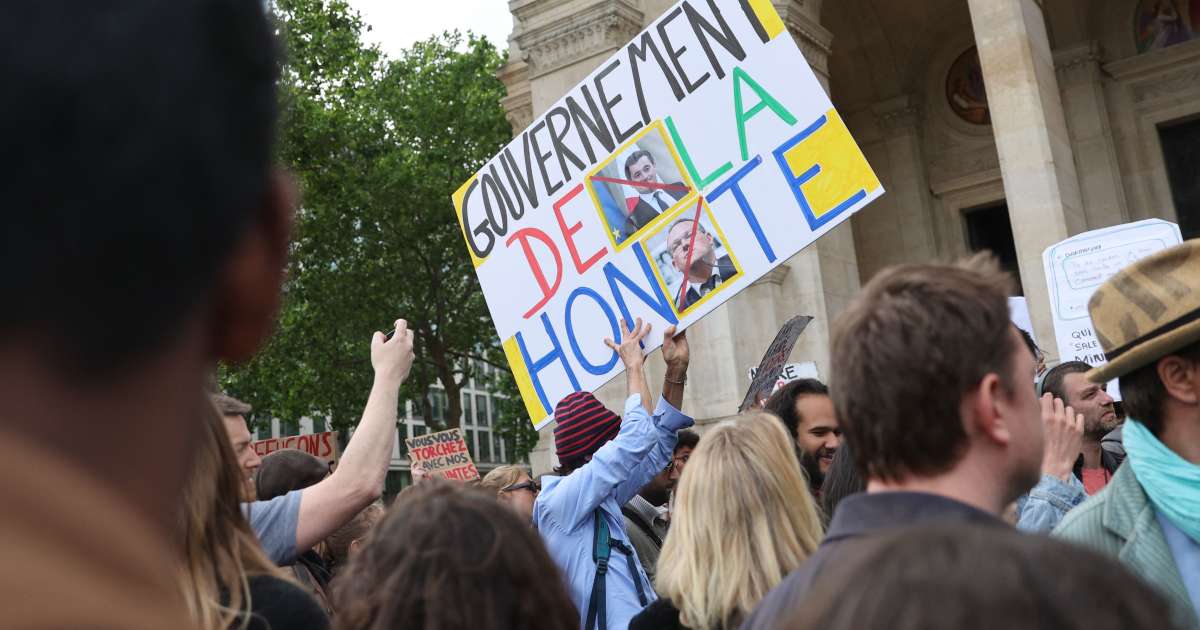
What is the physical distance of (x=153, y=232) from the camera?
61cm

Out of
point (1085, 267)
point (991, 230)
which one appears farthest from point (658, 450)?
point (991, 230)

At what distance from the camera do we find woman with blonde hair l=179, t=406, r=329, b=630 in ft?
6.89

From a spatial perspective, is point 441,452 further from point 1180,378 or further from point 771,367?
point 1180,378

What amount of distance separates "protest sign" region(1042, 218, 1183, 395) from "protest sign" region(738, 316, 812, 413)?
6.26 feet

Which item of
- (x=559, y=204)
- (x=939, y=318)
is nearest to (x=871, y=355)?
(x=939, y=318)

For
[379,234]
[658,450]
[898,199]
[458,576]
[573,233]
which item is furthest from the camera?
[379,234]

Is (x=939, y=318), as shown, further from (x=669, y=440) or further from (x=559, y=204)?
(x=559, y=204)

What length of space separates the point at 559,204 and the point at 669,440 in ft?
8.02

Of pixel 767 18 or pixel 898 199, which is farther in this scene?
pixel 898 199

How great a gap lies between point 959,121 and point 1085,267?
45.9ft

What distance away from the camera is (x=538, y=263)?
21.5ft

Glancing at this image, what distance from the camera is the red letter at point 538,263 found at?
6.47 m

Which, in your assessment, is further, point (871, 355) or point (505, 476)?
point (505, 476)

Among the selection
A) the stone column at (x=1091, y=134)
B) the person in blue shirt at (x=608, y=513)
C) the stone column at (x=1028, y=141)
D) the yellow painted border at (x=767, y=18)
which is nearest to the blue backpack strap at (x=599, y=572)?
the person in blue shirt at (x=608, y=513)
